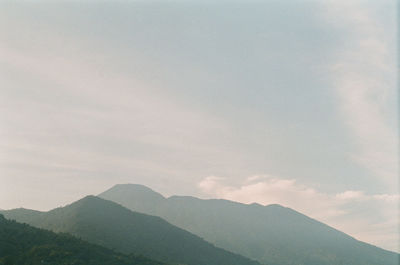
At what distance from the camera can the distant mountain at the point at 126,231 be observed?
449ft

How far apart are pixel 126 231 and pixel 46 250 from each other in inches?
3105

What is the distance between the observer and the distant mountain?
5394 inches

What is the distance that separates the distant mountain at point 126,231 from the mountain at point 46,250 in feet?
118

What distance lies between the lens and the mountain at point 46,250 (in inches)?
2916

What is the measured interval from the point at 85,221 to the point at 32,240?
70.5 m

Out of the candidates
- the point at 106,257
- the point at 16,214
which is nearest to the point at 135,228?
the point at 16,214

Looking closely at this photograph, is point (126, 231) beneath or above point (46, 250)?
above

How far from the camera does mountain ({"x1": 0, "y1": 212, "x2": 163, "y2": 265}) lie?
74062mm

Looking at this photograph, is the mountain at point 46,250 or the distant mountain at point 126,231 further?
the distant mountain at point 126,231

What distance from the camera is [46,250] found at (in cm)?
7912

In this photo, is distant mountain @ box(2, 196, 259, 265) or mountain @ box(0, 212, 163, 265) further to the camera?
distant mountain @ box(2, 196, 259, 265)

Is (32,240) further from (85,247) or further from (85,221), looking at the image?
(85,221)

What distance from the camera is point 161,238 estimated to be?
523 ft

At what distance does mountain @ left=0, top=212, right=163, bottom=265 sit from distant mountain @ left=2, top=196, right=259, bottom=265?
35.8 meters
